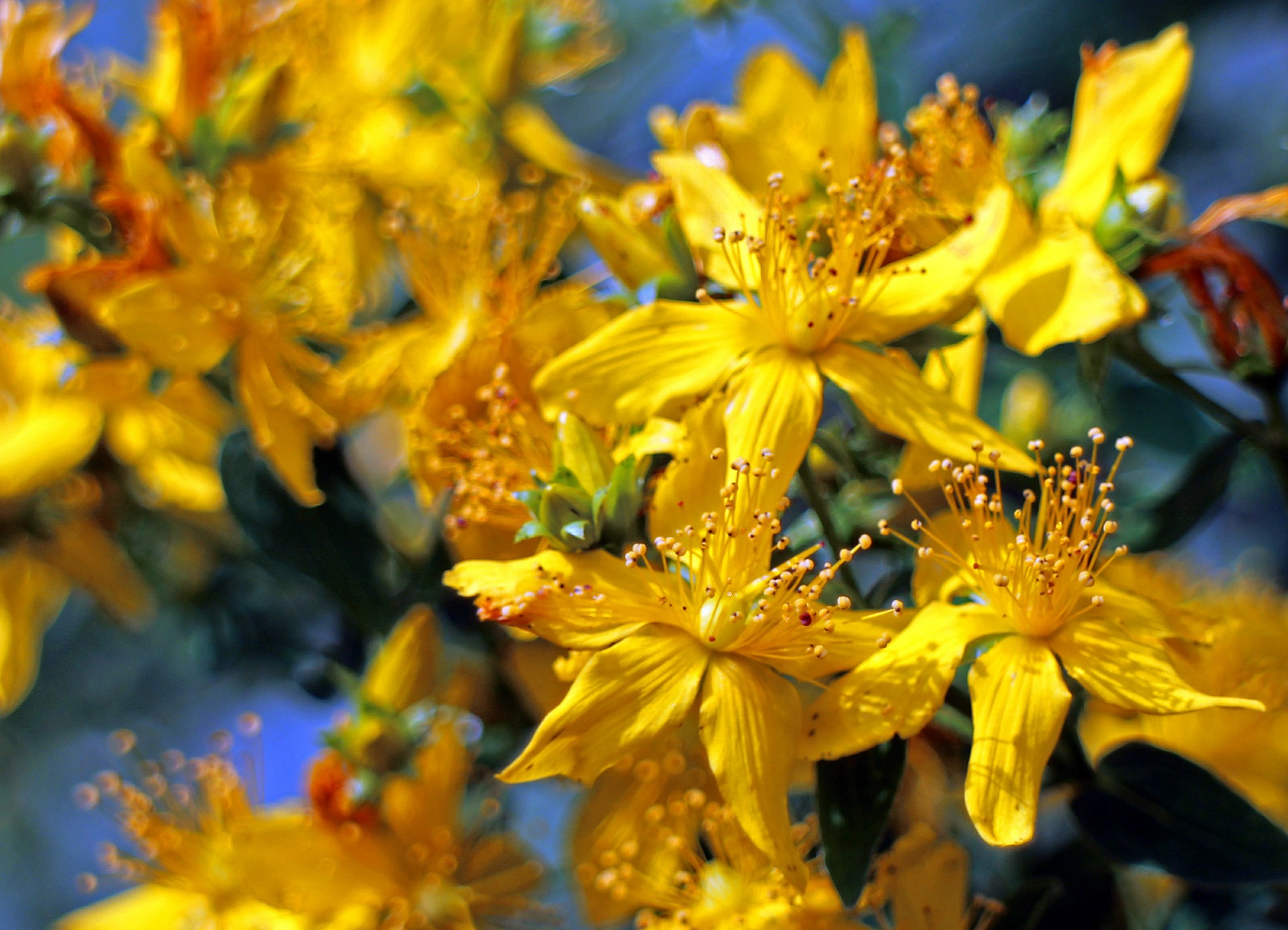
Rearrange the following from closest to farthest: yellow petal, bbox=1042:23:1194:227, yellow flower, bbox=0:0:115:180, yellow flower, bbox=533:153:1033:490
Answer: yellow flower, bbox=533:153:1033:490
yellow petal, bbox=1042:23:1194:227
yellow flower, bbox=0:0:115:180

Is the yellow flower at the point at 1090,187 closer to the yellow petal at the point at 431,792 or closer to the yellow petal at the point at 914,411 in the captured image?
the yellow petal at the point at 914,411

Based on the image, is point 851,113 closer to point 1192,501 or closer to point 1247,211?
point 1247,211

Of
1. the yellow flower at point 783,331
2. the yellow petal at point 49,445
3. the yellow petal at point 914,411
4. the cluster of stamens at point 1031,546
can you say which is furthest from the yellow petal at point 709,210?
the yellow petal at point 49,445

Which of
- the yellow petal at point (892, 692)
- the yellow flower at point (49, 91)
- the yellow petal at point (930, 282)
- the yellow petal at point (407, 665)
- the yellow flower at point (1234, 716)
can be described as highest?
the yellow flower at point (49, 91)

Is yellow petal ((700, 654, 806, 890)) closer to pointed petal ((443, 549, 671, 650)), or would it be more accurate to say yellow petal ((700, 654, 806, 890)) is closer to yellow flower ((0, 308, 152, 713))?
pointed petal ((443, 549, 671, 650))

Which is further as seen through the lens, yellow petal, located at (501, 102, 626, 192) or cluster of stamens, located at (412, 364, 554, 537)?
yellow petal, located at (501, 102, 626, 192)

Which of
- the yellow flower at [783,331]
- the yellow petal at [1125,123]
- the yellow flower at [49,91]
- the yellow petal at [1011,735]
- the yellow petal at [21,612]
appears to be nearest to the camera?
the yellow petal at [1011,735]

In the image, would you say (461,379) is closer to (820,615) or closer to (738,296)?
(738,296)

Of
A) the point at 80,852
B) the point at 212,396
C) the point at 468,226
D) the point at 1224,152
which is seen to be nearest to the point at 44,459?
the point at 212,396

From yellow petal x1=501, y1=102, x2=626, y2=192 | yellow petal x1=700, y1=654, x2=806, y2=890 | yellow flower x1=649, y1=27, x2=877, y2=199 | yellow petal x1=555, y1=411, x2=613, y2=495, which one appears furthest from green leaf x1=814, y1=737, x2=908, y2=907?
yellow petal x1=501, y1=102, x2=626, y2=192
